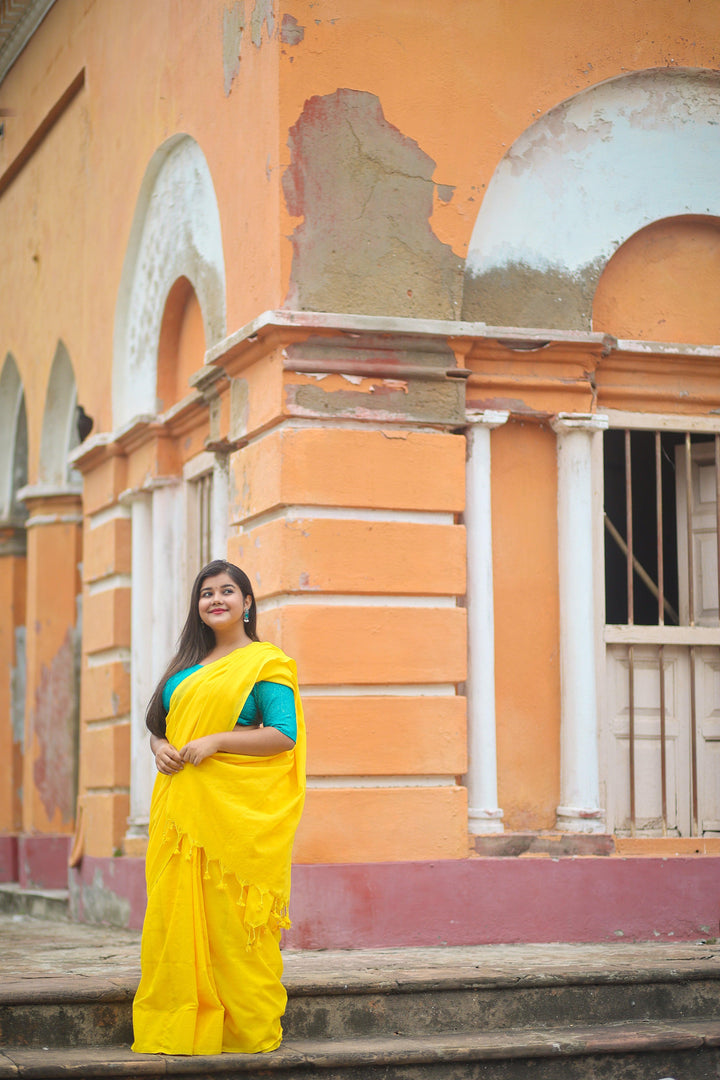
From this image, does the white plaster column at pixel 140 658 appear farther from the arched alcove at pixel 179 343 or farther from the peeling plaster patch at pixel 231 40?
the peeling plaster patch at pixel 231 40

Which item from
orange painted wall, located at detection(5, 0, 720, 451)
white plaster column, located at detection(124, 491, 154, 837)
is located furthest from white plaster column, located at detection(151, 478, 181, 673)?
orange painted wall, located at detection(5, 0, 720, 451)

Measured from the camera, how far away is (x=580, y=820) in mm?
7531

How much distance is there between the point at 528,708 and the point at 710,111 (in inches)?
133

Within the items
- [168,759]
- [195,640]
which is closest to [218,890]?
[168,759]

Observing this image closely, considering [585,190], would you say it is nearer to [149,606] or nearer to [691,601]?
[691,601]

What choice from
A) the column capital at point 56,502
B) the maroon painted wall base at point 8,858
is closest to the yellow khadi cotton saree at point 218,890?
the column capital at point 56,502

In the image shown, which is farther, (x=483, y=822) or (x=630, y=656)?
(x=630, y=656)

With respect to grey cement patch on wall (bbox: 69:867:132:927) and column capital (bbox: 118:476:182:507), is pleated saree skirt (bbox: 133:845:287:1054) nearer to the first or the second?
grey cement patch on wall (bbox: 69:867:132:927)

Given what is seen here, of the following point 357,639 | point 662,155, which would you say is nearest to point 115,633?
point 357,639

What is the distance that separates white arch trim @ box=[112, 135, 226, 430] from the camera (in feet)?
28.3

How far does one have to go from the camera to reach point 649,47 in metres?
7.99

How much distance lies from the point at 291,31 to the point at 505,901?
14.1 ft

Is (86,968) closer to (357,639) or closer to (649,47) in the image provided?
(357,639)

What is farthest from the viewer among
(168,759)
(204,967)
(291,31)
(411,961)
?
(291,31)
